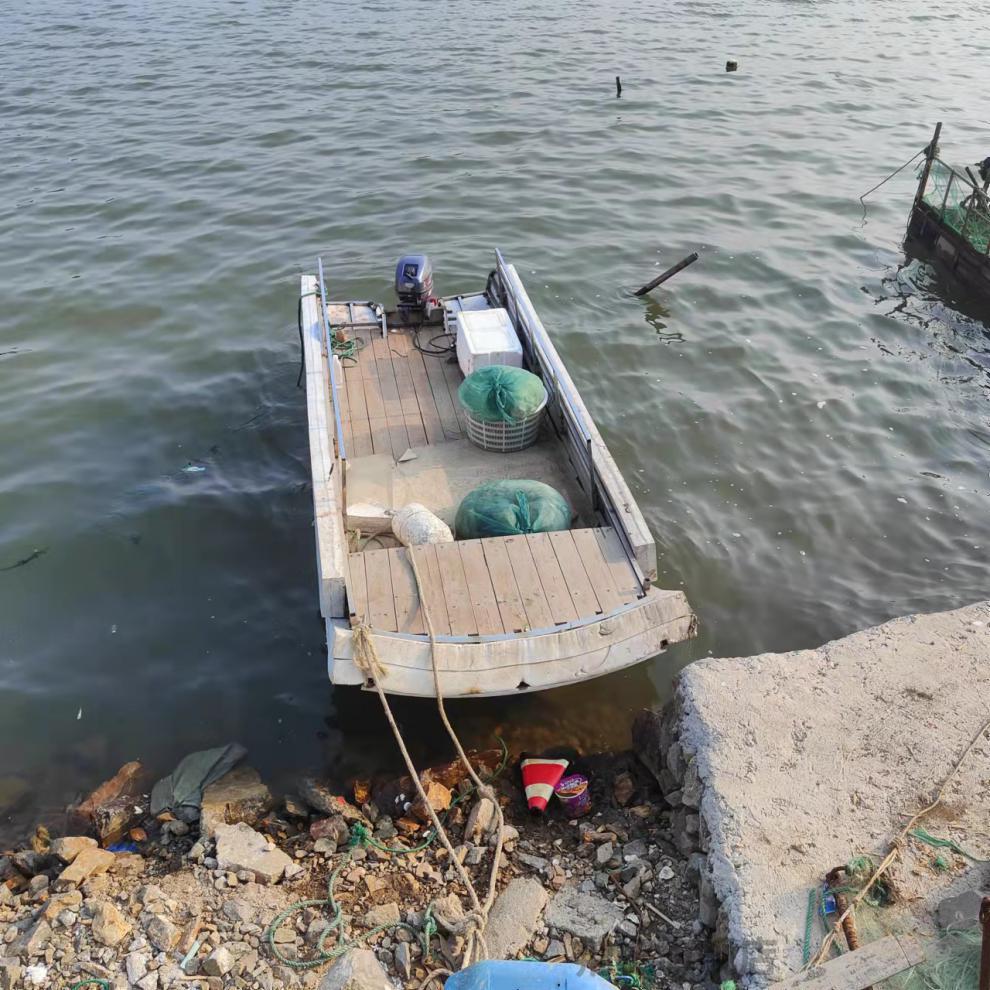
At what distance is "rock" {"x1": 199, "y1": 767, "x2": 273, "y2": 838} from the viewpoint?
249 inches

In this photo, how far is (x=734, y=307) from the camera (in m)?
13.7

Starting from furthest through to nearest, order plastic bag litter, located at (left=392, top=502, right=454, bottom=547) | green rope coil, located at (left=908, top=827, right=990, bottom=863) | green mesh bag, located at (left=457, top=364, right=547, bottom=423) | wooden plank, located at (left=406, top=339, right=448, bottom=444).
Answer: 1. wooden plank, located at (left=406, top=339, right=448, bottom=444)
2. green mesh bag, located at (left=457, top=364, right=547, bottom=423)
3. plastic bag litter, located at (left=392, top=502, right=454, bottom=547)
4. green rope coil, located at (left=908, top=827, right=990, bottom=863)

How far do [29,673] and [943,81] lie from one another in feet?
86.9

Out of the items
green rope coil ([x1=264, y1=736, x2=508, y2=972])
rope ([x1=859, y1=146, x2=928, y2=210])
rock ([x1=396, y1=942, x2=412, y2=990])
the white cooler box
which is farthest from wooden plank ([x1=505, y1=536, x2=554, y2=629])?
rope ([x1=859, y1=146, x2=928, y2=210])

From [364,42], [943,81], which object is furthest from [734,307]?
[364,42]

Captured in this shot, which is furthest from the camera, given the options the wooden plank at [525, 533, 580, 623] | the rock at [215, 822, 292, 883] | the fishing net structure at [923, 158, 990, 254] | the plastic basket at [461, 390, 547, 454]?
the fishing net structure at [923, 158, 990, 254]

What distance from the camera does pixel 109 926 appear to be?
5035mm

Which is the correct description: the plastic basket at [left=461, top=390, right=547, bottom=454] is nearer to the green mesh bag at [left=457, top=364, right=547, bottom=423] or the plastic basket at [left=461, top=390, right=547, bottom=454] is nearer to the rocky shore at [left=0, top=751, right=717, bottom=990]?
the green mesh bag at [left=457, top=364, right=547, bottom=423]

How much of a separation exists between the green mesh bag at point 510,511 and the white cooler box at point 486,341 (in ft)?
7.21

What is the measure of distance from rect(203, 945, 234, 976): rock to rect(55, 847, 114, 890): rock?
4.55 feet

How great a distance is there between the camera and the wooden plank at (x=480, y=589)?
6395 mm

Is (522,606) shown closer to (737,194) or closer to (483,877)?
(483,877)

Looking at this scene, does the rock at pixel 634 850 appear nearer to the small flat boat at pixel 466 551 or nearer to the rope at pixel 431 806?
the rope at pixel 431 806

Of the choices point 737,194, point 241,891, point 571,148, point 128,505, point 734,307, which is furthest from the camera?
point 571,148
